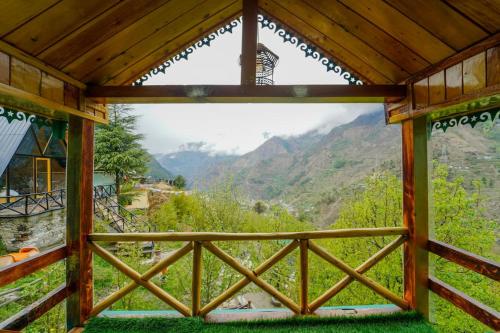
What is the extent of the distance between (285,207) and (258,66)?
7.30m

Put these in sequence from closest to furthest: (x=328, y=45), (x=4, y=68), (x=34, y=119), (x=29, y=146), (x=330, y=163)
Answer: (x=4, y=68)
(x=34, y=119)
(x=328, y=45)
(x=29, y=146)
(x=330, y=163)

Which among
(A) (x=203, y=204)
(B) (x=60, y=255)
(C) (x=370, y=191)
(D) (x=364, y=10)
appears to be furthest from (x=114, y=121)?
(D) (x=364, y=10)

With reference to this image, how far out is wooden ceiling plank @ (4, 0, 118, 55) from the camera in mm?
1403

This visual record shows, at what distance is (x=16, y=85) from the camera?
1.50 metres

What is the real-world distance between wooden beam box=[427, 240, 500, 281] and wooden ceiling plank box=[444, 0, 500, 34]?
5.02ft

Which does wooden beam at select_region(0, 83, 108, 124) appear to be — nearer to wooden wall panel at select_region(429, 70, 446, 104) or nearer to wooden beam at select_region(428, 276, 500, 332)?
wooden wall panel at select_region(429, 70, 446, 104)

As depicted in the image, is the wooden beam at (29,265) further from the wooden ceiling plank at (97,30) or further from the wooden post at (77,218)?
the wooden ceiling plank at (97,30)

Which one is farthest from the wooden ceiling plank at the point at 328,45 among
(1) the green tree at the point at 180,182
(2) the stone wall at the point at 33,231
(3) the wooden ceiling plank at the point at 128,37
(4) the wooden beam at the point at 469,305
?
(1) the green tree at the point at 180,182

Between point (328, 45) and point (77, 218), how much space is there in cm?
266

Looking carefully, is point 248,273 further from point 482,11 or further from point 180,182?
point 180,182

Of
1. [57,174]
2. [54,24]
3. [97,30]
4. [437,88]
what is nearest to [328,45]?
[437,88]

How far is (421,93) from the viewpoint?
2020 millimetres

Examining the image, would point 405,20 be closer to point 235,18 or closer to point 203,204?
point 235,18

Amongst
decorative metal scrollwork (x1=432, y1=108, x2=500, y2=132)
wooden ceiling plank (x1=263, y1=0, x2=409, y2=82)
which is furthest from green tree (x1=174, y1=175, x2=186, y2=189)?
decorative metal scrollwork (x1=432, y1=108, x2=500, y2=132)
